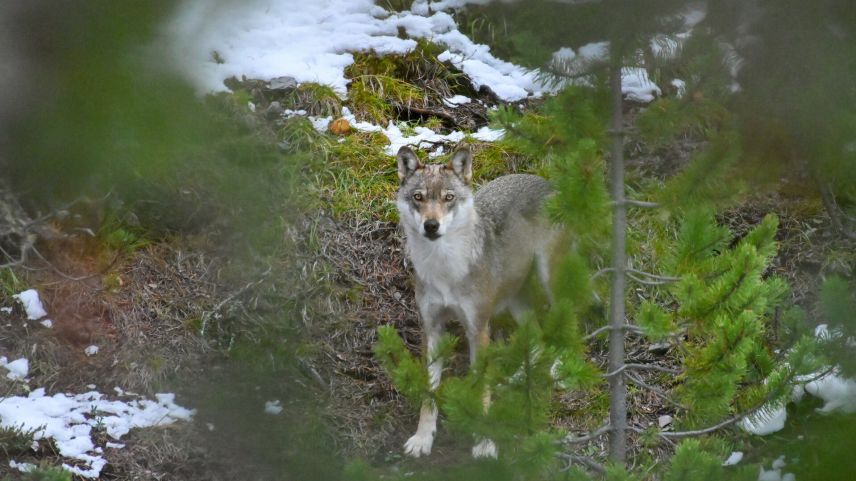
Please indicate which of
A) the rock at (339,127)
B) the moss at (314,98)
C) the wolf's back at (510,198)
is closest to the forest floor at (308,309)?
the rock at (339,127)

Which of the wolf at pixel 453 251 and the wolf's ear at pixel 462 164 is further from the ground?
the wolf's ear at pixel 462 164

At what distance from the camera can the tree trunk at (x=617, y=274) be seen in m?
4.60

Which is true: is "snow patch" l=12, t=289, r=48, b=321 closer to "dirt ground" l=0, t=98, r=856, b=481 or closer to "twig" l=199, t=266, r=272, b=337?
"dirt ground" l=0, t=98, r=856, b=481

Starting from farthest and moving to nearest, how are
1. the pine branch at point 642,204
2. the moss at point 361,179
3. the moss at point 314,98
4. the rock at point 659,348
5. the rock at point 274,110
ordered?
1. the moss at point 314,98
2. the moss at point 361,179
3. the rock at point 274,110
4. the rock at point 659,348
5. the pine branch at point 642,204

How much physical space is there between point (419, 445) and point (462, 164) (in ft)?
6.45

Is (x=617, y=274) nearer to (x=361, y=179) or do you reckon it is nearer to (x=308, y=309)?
(x=308, y=309)

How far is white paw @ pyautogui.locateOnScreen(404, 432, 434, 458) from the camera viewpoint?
6332mm

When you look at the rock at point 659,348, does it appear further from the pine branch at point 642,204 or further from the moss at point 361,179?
the pine branch at point 642,204

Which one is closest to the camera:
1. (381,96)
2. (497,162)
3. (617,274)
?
(617,274)

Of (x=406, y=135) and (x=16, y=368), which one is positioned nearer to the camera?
(x=16, y=368)

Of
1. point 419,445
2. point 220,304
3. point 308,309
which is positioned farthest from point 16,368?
point 419,445

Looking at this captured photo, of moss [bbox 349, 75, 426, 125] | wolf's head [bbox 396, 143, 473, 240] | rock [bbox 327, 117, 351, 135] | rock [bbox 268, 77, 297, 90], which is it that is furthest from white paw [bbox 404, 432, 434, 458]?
rock [bbox 268, 77, 297, 90]

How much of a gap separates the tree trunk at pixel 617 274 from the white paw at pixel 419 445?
165 cm

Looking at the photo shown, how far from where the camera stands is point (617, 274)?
4.89 metres
